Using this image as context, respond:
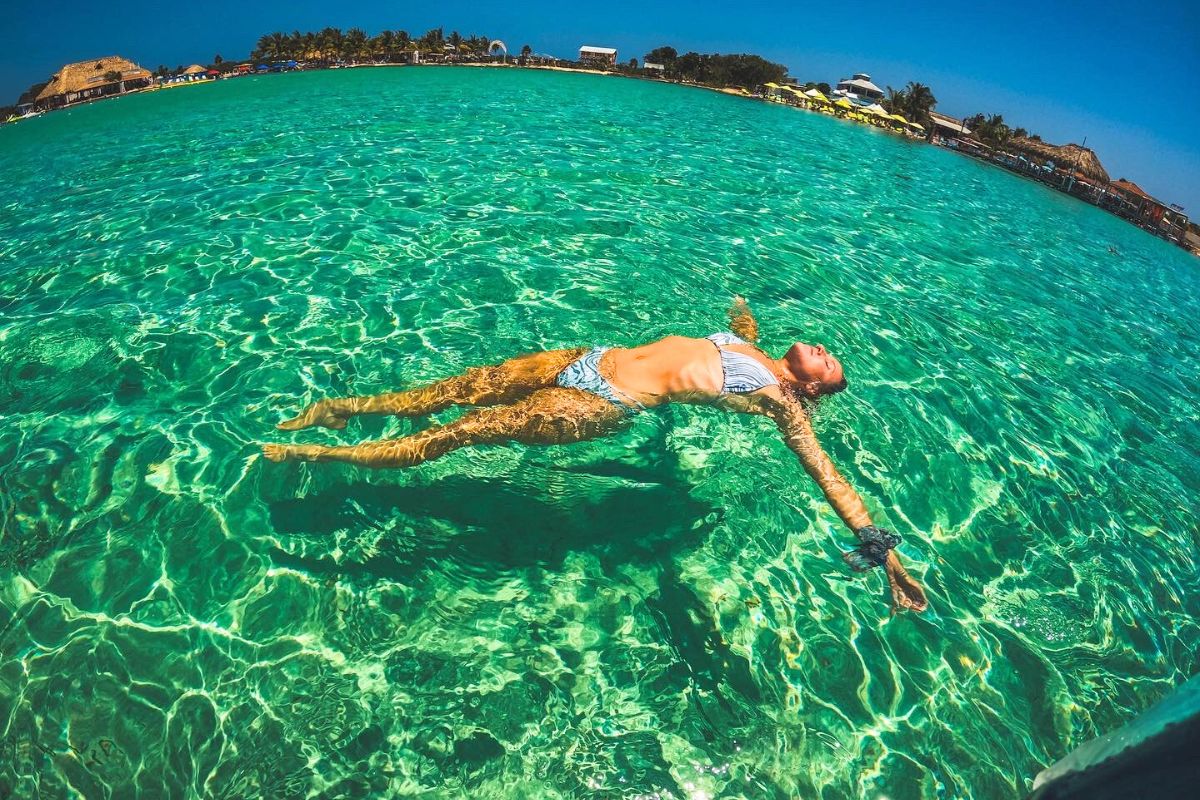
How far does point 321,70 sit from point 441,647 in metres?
39.8

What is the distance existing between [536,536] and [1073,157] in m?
38.1

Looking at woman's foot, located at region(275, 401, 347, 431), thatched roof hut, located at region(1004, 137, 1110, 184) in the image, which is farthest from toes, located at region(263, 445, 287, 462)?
thatched roof hut, located at region(1004, 137, 1110, 184)

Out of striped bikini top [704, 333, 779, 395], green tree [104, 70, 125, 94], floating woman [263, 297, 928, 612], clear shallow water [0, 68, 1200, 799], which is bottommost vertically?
clear shallow water [0, 68, 1200, 799]

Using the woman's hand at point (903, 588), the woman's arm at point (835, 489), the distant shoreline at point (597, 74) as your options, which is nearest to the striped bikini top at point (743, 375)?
the woman's arm at point (835, 489)

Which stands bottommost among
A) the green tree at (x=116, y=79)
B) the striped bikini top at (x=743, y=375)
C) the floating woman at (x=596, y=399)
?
the floating woman at (x=596, y=399)

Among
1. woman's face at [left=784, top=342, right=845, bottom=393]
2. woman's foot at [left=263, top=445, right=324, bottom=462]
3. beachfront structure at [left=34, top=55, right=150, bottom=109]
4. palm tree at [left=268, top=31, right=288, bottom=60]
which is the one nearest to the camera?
woman's foot at [left=263, top=445, right=324, bottom=462]

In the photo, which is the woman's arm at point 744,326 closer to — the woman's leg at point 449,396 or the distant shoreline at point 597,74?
the woman's leg at point 449,396

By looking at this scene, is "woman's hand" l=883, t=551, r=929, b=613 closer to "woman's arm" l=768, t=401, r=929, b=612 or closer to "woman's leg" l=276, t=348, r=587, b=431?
"woman's arm" l=768, t=401, r=929, b=612

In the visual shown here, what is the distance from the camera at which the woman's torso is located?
3814 mm

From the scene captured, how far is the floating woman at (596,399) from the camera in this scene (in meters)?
3.51

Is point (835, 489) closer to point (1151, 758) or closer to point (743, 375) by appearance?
point (743, 375)

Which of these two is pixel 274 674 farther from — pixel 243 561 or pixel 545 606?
pixel 545 606

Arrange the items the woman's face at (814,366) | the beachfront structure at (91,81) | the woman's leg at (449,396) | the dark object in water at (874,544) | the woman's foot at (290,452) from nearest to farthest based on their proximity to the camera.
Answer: the dark object in water at (874,544), the woman's foot at (290,452), the woman's face at (814,366), the woman's leg at (449,396), the beachfront structure at (91,81)

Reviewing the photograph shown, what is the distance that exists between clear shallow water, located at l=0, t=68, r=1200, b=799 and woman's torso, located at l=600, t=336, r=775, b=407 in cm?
60
